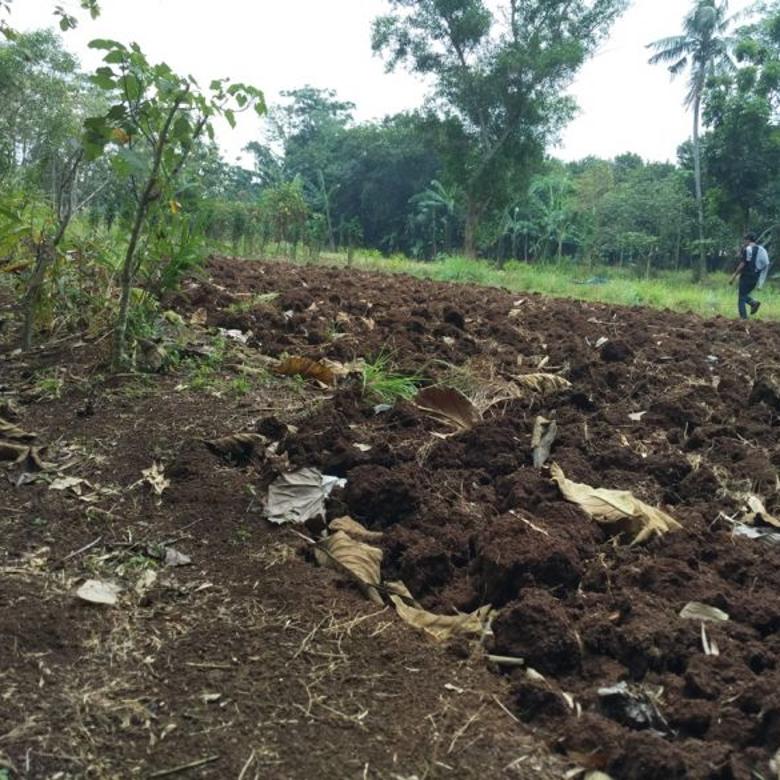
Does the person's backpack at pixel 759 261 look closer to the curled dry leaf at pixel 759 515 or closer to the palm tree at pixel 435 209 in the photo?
the curled dry leaf at pixel 759 515

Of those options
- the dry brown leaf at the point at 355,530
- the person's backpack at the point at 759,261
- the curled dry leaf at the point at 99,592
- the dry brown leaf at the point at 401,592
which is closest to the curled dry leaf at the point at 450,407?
the dry brown leaf at the point at 355,530

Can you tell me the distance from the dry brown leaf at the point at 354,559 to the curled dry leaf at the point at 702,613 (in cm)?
73

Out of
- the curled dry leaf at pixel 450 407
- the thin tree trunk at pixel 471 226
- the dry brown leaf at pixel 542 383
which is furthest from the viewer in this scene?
the thin tree trunk at pixel 471 226

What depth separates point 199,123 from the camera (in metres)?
2.99

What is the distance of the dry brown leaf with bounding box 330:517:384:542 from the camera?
87.0 inches

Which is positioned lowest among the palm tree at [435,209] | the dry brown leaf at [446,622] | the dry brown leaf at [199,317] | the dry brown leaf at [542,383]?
the dry brown leaf at [446,622]

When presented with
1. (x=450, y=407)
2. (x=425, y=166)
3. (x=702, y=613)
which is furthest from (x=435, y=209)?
(x=702, y=613)

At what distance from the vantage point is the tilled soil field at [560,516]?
1535 millimetres

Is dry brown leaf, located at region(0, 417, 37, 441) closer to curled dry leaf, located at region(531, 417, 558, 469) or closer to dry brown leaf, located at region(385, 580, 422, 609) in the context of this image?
dry brown leaf, located at region(385, 580, 422, 609)

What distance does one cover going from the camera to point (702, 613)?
1903 mm

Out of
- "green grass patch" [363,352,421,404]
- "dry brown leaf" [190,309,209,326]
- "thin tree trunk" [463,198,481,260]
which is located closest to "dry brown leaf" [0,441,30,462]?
"green grass patch" [363,352,421,404]

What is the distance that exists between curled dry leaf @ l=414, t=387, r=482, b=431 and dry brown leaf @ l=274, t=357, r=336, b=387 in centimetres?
53

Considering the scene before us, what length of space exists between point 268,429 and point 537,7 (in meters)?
22.9

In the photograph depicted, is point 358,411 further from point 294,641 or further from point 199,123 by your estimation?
point 294,641
